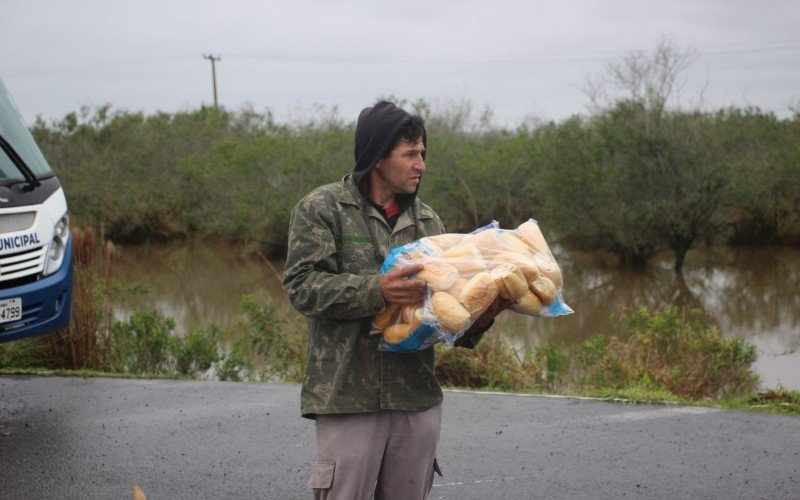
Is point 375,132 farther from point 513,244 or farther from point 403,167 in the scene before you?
point 513,244

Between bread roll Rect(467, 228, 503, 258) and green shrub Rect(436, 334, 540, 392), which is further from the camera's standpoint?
green shrub Rect(436, 334, 540, 392)

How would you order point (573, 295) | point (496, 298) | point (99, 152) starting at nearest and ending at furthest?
1. point (496, 298)
2. point (573, 295)
3. point (99, 152)

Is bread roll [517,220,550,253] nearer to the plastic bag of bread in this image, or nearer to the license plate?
the plastic bag of bread

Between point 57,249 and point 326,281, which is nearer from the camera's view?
point 326,281

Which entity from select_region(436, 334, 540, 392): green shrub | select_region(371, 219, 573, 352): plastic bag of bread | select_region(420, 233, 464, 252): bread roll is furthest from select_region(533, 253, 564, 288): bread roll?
select_region(436, 334, 540, 392): green shrub

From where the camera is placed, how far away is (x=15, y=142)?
8.27 meters

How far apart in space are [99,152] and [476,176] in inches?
639

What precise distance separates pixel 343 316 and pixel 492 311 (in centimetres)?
54

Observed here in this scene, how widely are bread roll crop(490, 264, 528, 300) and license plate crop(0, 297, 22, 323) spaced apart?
17.2 feet

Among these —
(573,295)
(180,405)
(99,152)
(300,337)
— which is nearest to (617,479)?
(180,405)

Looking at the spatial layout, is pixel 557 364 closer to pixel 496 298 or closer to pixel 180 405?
pixel 180 405

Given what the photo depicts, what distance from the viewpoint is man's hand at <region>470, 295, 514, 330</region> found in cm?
352

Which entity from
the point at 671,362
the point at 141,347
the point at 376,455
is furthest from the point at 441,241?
the point at 141,347

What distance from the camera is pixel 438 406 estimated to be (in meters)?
3.83
